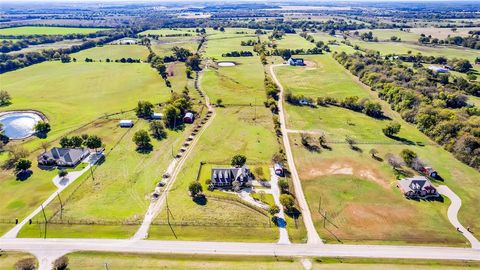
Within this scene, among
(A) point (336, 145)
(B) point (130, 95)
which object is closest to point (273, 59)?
(B) point (130, 95)

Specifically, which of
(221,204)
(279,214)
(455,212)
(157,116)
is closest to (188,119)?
(157,116)

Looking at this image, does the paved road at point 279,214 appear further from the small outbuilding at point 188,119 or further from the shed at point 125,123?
the shed at point 125,123

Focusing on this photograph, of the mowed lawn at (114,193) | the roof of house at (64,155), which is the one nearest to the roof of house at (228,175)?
the mowed lawn at (114,193)

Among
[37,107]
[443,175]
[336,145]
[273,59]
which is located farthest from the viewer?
[273,59]

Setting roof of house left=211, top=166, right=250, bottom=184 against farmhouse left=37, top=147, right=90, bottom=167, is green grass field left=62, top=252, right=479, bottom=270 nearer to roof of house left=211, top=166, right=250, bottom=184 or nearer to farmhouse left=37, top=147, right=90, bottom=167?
roof of house left=211, top=166, right=250, bottom=184

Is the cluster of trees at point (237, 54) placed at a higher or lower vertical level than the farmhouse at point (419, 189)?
higher

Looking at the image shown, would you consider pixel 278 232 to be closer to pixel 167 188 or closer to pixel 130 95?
pixel 167 188

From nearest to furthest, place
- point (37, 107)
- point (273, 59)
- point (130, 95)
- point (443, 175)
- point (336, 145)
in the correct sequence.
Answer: point (443, 175), point (336, 145), point (37, 107), point (130, 95), point (273, 59)
